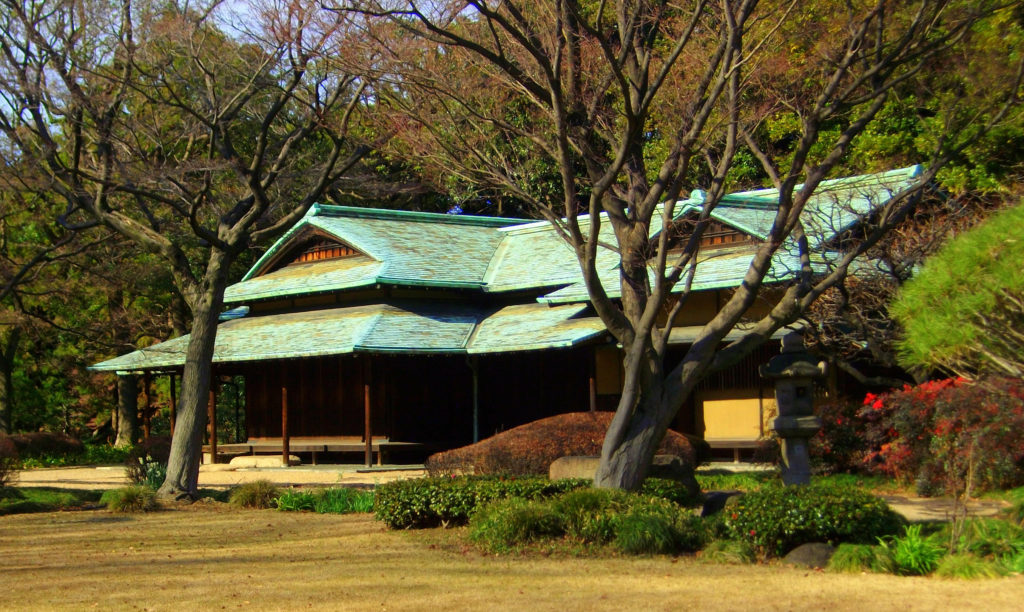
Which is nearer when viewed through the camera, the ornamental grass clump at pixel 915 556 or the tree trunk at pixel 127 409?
the ornamental grass clump at pixel 915 556

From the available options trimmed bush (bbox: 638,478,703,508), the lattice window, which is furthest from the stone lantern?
the lattice window

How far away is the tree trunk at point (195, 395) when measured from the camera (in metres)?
18.5

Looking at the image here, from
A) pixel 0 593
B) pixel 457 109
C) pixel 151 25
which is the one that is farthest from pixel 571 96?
pixel 0 593

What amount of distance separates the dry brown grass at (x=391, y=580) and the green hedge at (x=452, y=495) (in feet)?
1.14

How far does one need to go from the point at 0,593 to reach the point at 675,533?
6.67 metres

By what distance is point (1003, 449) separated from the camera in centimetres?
1600

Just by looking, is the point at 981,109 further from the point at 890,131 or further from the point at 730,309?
the point at 890,131

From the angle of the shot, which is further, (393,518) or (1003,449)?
(1003,449)

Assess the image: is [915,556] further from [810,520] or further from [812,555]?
[810,520]

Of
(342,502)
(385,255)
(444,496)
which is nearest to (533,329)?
(385,255)

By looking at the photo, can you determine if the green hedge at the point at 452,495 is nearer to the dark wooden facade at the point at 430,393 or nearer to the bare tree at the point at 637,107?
the bare tree at the point at 637,107

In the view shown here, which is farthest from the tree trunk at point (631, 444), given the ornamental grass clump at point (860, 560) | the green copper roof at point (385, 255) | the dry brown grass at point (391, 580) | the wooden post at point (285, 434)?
the wooden post at point (285, 434)

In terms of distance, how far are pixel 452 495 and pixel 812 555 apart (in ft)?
16.3

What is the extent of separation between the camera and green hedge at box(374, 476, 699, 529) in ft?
45.6
